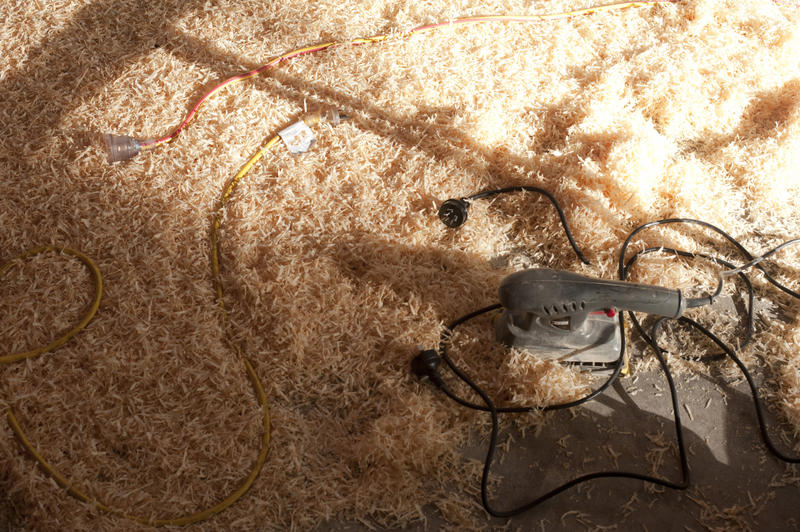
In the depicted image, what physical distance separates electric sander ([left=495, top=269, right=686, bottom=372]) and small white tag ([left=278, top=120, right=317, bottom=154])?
117 centimetres

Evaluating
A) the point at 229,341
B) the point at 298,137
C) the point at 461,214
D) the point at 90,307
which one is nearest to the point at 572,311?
the point at 461,214

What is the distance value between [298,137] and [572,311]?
1.42 meters

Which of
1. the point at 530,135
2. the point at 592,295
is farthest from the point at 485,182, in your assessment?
the point at 592,295

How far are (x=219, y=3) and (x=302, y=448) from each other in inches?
95.5

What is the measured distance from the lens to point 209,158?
2.45 meters

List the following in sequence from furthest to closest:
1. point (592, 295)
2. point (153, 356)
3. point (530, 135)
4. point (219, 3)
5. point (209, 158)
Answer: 1. point (219, 3)
2. point (530, 135)
3. point (209, 158)
4. point (153, 356)
5. point (592, 295)

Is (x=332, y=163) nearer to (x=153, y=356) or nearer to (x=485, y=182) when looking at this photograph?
(x=485, y=182)

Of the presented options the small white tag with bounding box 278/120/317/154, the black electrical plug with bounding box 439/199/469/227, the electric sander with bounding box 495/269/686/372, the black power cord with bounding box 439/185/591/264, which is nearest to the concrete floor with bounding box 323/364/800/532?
the electric sander with bounding box 495/269/686/372

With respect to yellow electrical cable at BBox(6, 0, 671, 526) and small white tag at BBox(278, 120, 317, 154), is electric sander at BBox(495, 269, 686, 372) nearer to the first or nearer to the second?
yellow electrical cable at BBox(6, 0, 671, 526)

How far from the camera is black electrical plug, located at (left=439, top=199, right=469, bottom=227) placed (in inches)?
89.4

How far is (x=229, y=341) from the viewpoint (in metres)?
2.02

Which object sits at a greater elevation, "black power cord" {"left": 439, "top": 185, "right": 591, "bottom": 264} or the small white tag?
the small white tag

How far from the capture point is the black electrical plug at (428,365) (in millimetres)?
1927

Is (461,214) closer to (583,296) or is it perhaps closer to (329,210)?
(329,210)
